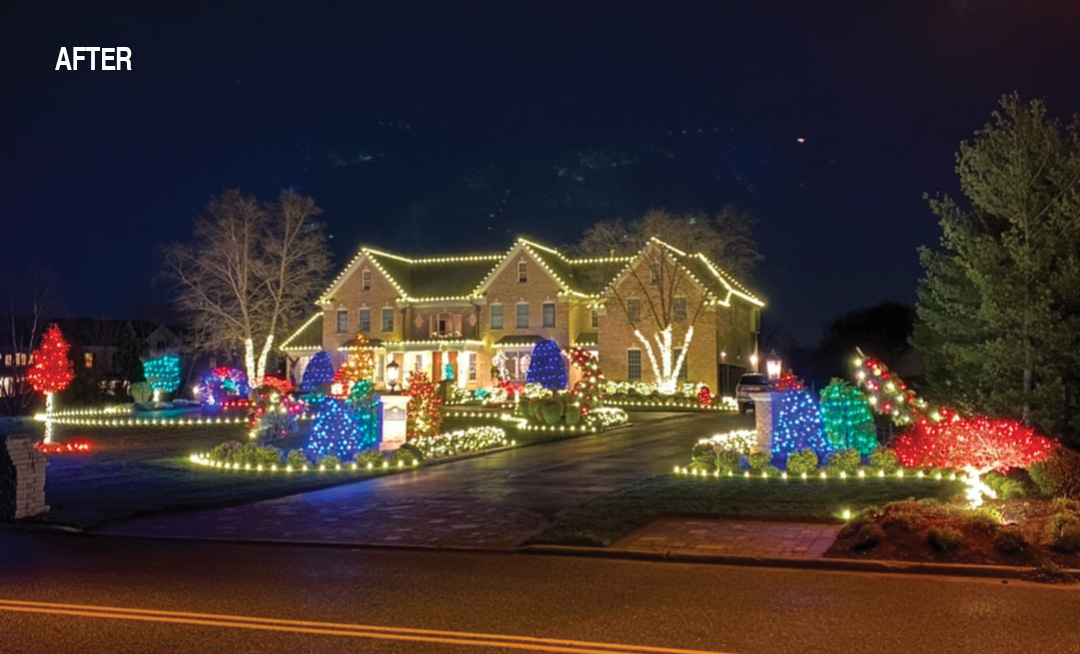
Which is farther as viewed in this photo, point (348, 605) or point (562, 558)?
point (562, 558)

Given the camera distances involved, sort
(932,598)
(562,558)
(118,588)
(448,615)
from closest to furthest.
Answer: (448,615), (932,598), (118,588), (562,558)

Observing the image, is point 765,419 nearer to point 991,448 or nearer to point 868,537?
point 991,448

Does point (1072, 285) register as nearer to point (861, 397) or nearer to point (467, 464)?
point (861, 397)

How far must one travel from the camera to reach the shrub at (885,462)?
716 inches

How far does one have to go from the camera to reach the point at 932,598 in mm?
9250

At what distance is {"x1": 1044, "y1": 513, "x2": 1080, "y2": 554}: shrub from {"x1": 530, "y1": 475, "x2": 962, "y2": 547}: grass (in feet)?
9.84

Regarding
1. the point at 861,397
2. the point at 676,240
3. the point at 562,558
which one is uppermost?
the point at 676,240

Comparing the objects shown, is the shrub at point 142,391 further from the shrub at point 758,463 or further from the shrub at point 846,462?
the shrub at point 846,462

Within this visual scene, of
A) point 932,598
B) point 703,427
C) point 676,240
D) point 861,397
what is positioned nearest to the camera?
point 932,598

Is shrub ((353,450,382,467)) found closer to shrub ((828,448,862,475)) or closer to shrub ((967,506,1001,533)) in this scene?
shrub ((828,448,862,475))

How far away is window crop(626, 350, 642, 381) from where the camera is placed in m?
54.2

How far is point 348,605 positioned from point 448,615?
106 cm

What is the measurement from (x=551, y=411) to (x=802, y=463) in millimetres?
14359

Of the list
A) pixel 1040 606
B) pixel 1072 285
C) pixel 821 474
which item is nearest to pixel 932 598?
pixel 1040 606
